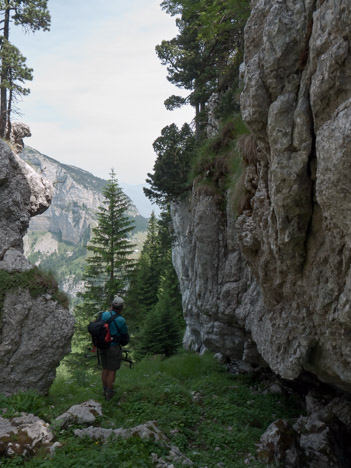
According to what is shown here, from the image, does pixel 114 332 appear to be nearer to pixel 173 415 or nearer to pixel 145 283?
pixel 173 415

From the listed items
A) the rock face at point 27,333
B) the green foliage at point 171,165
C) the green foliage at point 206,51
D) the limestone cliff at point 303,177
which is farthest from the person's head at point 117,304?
the green foliage at point 171,165

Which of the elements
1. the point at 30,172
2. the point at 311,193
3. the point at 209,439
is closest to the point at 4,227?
the point at 30,172

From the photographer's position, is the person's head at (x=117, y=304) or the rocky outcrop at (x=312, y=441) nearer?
the rocky outcrop at (x=312, y=441)

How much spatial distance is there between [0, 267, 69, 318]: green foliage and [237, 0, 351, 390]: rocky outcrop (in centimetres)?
717

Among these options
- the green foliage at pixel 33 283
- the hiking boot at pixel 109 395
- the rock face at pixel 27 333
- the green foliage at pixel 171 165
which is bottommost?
the hiking boot at pixel 109 395

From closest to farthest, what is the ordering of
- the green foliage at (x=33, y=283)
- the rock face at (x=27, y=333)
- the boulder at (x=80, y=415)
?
the boulder at (x=80, y=415) < the rock face at (x=27, y=333) < the green foliage at (x=33, y=283)

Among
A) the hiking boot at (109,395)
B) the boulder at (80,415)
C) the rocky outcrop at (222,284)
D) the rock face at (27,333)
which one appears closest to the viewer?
the boulder at (80,415)

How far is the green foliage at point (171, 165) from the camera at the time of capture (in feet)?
69.5

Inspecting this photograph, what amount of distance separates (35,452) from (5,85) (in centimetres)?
1964

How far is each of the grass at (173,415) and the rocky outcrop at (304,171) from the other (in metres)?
2.18

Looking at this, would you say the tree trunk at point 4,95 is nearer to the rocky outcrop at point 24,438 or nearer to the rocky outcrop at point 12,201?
the rocky outcrop at point 12,201

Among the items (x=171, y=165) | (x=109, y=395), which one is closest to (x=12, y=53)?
(x=171, y=165)

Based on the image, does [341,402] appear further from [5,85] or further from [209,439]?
[5,85]

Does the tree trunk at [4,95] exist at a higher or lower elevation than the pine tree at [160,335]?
higher
